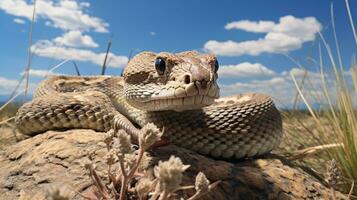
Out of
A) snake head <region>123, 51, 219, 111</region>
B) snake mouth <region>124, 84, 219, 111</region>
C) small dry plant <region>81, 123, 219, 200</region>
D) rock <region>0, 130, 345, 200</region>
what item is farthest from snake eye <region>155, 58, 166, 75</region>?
small dry plant <region>81, 123, 219, 200</region>

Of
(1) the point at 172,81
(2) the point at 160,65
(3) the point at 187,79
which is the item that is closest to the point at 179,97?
(3) the point at 187,79

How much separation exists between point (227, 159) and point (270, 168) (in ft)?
1.61

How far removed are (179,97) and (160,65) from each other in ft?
2.28

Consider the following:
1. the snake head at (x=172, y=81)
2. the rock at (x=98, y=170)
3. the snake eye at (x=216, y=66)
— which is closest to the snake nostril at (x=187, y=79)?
the snake head at (x=172, y=81)

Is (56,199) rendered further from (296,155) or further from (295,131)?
(295,131)

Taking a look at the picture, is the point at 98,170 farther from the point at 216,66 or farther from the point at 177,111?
the point at 216,66

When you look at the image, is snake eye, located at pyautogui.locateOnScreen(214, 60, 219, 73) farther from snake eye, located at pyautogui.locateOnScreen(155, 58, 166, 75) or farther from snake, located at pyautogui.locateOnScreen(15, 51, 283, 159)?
snake eye, located at pyautogui.locateOnScreen(155, 58, 166, 75)

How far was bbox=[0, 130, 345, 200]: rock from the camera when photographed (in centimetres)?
377

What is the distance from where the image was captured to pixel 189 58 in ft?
14.6

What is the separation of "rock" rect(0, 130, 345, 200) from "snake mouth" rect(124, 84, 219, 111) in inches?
19.0

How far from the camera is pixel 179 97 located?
13.3 feet

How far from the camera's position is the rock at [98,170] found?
377 centimetres

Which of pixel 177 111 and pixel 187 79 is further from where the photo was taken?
pixel 177 111

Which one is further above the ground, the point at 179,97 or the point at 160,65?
the point at 160,65
